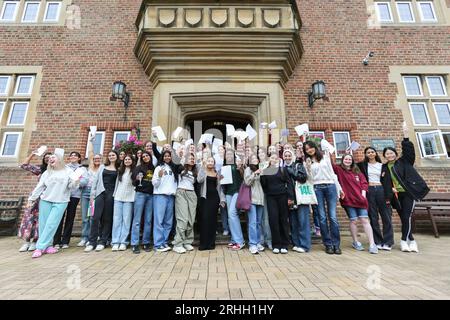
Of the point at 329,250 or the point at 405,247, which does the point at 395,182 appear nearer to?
the point at 405,247

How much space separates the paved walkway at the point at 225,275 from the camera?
2274 mm

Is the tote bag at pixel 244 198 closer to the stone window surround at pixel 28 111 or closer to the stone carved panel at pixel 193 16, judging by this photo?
the stone carved panel at pixel 193 16

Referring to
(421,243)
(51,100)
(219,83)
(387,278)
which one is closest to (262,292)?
(387,278)

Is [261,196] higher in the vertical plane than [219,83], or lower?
lower

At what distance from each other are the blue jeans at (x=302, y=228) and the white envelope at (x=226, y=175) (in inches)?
48.9

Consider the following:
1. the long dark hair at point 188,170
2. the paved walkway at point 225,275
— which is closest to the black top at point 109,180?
Result: the paved walkway at point 225,275

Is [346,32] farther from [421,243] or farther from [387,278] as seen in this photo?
[387,278]

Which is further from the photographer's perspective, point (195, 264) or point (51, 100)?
point (51, 100)

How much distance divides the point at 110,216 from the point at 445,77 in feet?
30.5

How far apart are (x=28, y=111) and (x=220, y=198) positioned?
5926 mm

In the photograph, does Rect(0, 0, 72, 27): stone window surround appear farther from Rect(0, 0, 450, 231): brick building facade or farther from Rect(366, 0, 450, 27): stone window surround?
Rect(366, 0, 450, 27): stone window surround

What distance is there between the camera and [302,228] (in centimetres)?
411

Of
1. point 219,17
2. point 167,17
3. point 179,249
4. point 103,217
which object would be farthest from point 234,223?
point 167,17
